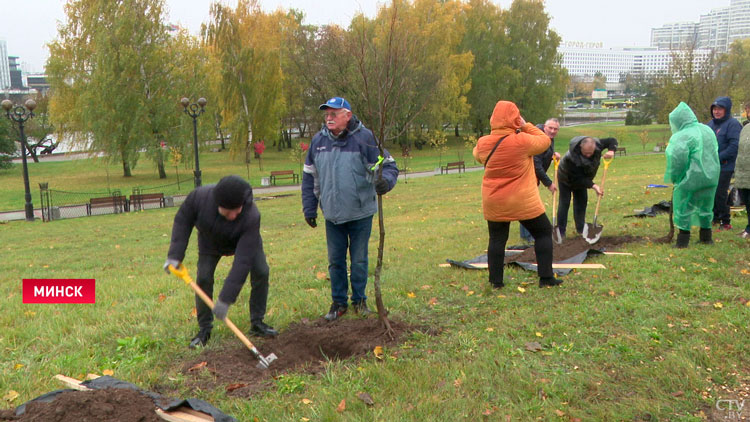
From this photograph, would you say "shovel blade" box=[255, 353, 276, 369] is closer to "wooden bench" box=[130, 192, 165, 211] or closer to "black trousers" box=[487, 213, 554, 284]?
"black trousers" box=[487, 213, 554, 284]

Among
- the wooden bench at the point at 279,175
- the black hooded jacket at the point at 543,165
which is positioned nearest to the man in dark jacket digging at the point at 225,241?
the black hooded jacket at the point at 543,165

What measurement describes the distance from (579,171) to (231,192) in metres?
5.36

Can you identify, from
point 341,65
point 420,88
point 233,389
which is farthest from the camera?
point 420,88

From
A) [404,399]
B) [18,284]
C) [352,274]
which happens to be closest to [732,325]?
[404,399]

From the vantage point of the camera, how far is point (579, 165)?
24.7ft

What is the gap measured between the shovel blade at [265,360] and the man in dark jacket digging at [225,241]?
44 centimetres

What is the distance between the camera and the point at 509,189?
5.46 metres

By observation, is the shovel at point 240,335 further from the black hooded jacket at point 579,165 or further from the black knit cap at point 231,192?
the black hooded jacket at point 579,165

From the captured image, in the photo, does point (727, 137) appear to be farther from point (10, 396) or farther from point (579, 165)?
point (10, 396)

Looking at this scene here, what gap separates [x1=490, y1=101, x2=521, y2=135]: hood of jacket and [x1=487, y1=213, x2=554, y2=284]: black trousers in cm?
96

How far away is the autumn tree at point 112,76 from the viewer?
30281 millimetres

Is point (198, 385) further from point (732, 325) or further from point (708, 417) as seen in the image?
point (732, 325)

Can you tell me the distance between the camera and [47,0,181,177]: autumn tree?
3028cm

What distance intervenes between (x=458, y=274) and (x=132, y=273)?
5.22 metres
